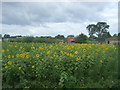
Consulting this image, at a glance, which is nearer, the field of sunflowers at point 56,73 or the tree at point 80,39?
the field of sunflowers at point 56,73

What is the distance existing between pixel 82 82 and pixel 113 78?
736 millimetres

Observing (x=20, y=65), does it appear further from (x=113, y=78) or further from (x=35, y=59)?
(x=113, y=78)

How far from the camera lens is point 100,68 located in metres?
3.25

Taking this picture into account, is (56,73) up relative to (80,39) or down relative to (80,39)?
down

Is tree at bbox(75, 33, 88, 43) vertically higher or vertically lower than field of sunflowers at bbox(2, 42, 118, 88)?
higher

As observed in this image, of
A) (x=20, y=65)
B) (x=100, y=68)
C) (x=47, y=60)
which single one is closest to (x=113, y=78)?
(x=100, y=68)

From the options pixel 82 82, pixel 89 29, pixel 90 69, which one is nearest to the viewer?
pixel 82 82

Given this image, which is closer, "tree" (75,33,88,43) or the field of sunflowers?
the field of sunflowers

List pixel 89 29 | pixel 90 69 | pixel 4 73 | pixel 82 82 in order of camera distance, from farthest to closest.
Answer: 1. pixel 89 29
2. pixel 90 69
3. pixel 82 82
4. pixel 4 73

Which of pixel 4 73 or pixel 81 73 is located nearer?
pixel 4 73

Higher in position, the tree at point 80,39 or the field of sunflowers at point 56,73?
the tree at point 80,39

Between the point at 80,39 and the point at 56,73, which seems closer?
the point at 56,73

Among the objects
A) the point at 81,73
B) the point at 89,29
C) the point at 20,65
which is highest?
the point at 89,29

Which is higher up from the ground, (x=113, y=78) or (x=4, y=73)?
(x=4, y=73)
